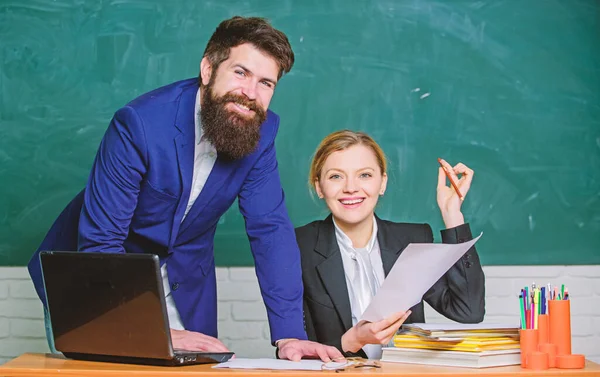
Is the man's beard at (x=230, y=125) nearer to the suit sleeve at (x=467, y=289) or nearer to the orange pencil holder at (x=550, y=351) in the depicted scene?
the suit sleeve at (x=467, y=289)

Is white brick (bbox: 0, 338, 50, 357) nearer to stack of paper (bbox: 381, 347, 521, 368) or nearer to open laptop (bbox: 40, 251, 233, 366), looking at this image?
open laptop (bbox: 40, 251, 233, 366)

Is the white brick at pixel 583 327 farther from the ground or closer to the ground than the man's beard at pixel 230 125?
closer to the ground

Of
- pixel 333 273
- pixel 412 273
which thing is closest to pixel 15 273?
pixel 333 273

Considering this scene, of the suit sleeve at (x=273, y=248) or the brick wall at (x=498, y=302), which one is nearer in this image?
the suit sleeve at (x=273, y=248)

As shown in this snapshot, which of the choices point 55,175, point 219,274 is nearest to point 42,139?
point 55,175

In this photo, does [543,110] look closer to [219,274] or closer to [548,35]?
[548,35]

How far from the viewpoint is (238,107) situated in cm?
222

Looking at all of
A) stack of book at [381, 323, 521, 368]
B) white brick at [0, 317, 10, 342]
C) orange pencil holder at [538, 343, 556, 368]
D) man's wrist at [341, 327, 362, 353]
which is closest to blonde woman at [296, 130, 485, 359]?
man's wrist at [341, 327, 362, 353]

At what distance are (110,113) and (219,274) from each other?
802 millimetres

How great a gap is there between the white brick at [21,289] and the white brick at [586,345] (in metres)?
2.22

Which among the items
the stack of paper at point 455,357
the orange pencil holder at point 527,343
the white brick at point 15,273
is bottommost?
the stack of paper at point 455,357

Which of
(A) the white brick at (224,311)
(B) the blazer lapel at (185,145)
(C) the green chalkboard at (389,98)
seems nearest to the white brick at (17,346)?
(C) the green chalkboard at (389,98)

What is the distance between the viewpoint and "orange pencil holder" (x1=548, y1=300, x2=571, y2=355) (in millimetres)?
1746

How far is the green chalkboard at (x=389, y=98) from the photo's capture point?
340 cm
